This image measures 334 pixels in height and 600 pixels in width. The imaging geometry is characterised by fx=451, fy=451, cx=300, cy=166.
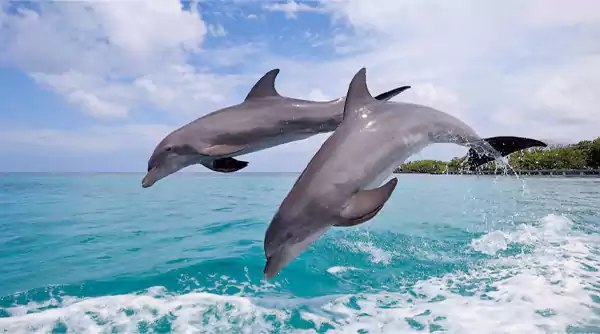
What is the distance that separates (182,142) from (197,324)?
4.29 m

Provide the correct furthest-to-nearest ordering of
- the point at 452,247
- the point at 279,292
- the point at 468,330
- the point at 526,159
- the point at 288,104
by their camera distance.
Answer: the point at 526,159, the point at 452,247, the point at 279,292, the point at 468,330, the point at 288,104

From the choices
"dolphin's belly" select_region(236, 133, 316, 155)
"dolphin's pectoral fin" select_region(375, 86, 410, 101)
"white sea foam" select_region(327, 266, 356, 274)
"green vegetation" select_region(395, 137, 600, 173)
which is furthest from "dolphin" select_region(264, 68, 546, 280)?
"green vegetation" select_region(395, 137, 600, 173)

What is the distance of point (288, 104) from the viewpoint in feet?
16.5

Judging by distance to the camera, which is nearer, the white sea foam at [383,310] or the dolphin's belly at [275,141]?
the dolphin's belly at [275,141]

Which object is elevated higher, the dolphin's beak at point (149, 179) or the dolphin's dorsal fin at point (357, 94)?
the dolphin's dorsal fin at point (357, 94)

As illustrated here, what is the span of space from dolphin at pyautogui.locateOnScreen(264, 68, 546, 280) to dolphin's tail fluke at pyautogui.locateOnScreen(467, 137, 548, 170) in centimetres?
145

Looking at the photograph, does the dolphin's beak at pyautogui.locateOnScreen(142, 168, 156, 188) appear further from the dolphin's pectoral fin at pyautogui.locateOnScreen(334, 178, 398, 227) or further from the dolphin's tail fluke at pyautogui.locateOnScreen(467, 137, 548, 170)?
the dolphin's tail fluke at pyautogui.locateOnScreen(467, 137, 548, 170)

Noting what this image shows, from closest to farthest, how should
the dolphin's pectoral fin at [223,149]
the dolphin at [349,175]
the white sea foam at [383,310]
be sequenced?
the dolphin at [349,175]
the dolphin's pectoral fin at [223,149]
the white sea foam at [383,310]

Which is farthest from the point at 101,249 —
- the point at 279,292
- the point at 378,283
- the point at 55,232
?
the point at 378,283

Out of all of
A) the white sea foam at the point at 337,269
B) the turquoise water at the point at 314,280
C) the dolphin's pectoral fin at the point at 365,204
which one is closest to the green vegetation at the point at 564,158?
the turquoise water at the point at 314,280

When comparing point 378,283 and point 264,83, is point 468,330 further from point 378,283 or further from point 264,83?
point 264,83

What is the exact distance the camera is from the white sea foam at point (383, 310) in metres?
7.94

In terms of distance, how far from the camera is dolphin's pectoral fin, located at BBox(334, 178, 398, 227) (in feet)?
12.0

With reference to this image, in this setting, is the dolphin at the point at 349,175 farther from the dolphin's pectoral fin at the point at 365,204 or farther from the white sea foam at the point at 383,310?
the white sea foam at the point at 383,310
